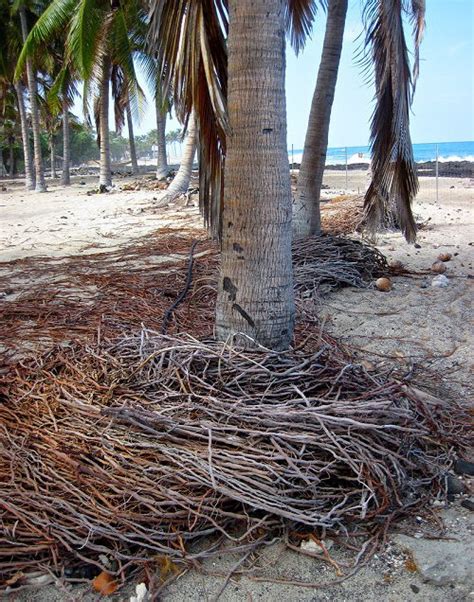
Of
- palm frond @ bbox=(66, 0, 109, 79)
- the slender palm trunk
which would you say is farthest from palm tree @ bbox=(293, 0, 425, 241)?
palm frond @ bbox=(66, 0, 109, 79)

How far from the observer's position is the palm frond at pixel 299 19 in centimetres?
704

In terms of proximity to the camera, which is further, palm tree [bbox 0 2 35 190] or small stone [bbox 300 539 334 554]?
palm tree [bbox 0 2 35 190]

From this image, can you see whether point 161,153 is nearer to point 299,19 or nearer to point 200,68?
point 299,19

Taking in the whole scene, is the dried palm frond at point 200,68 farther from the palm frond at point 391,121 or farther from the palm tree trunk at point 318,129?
the palm tree trunk at point 318,129

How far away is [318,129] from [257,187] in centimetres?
421

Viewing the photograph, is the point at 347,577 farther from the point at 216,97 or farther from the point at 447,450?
the point at 216,97

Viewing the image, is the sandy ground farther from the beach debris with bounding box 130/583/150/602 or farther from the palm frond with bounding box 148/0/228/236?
the palm frond with bounding box 148/0/228/236

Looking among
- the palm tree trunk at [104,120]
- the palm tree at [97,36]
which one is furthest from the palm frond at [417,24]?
the palm tree trunk at [104,120]

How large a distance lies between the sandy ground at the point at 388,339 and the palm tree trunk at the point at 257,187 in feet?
4.04

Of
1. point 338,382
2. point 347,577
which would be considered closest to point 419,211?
point 338,382

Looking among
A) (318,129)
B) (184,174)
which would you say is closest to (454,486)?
(318,129)

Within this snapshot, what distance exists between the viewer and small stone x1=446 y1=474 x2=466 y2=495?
8.86 ft

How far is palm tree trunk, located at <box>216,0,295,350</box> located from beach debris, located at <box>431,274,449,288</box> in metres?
3.38

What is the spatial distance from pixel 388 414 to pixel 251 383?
0.71 meters
